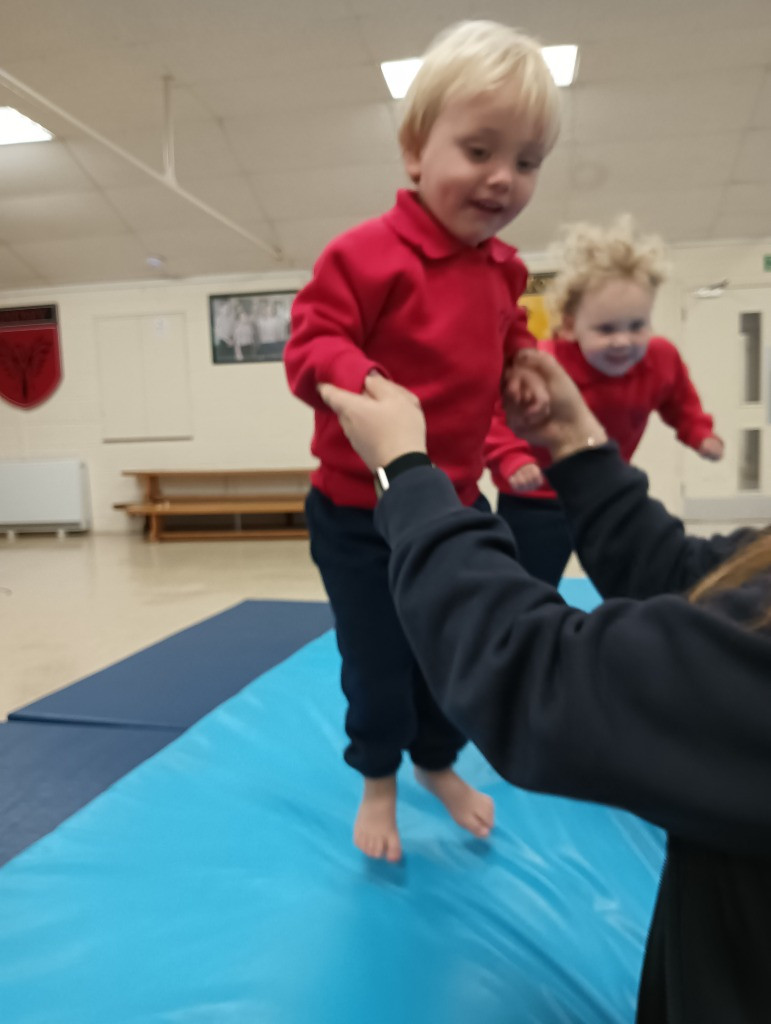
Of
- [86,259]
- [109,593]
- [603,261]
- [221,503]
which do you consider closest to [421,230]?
[603,261]

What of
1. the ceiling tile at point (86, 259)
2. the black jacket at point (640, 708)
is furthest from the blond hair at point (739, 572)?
the ceiling tile at point (86, 259)

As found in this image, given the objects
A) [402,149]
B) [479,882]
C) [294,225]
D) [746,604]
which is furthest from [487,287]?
[294,225]

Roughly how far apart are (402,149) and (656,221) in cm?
529

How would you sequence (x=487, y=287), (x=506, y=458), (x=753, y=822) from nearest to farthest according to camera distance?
(x=753, y=822) < (x=487, y=287) < (x=506, y=458)

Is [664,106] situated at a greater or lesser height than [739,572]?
greater

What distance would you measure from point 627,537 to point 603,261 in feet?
4.16

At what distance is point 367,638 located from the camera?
124 cm

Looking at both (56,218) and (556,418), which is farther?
(56,218)

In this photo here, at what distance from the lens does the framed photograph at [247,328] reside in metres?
6.69

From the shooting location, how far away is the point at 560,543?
201cm

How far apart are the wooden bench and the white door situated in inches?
137

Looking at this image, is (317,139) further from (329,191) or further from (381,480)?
(381,480)

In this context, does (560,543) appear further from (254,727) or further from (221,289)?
(221,289)

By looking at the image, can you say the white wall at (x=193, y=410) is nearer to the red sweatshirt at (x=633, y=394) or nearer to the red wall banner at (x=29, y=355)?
the red wall banner at (x=29, y=355)
